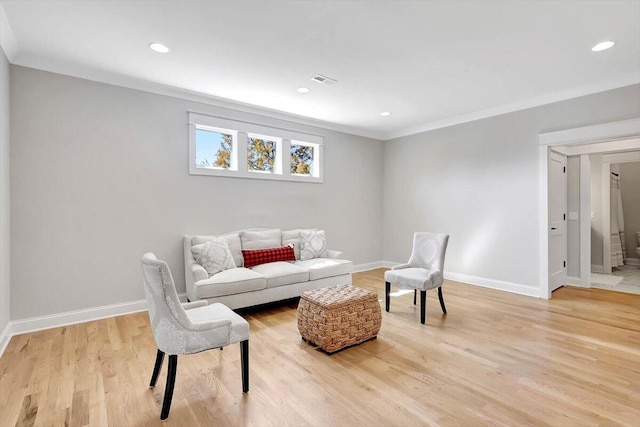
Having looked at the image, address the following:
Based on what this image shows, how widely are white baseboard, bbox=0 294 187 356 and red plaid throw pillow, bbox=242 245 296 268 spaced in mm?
1338

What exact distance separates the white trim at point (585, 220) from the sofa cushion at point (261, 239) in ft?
15.7

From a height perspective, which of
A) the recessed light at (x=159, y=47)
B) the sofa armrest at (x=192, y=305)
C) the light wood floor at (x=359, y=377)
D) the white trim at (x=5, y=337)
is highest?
the recessed light at (x=159, y=47)

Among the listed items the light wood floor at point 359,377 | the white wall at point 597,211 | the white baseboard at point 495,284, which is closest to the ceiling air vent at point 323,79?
the light wood floor at point 359,377

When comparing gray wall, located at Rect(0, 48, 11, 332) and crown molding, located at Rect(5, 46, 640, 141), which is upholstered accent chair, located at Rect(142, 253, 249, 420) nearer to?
gray wall, located at Rect(0, 48, 11, 332)

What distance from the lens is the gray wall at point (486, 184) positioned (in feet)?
13.7

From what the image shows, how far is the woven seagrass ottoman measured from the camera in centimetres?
271

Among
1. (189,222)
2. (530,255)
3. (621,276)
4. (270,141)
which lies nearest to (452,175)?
(530,255)

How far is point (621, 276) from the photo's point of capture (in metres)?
5.55

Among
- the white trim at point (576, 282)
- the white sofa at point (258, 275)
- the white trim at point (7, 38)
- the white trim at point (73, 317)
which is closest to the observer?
the white trim at point (7, 38)

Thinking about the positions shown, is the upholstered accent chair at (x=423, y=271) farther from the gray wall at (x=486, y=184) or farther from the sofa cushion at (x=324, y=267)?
the gray wall at (x=486, y=184)

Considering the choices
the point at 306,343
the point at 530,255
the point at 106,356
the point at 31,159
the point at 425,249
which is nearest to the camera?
the point at 106,356

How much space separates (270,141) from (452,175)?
315 cm

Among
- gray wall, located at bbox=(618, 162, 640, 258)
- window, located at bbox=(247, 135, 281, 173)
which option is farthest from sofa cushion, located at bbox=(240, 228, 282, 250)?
gray wall, located at bbox=(618, 162, 640, 258)

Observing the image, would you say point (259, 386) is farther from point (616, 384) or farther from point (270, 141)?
point (270, 141)
